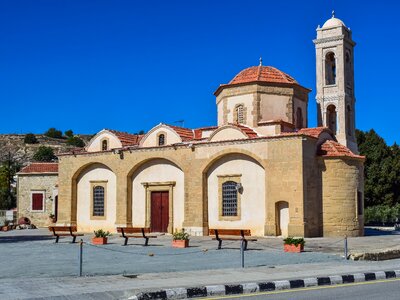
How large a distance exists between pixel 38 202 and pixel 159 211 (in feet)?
42.4

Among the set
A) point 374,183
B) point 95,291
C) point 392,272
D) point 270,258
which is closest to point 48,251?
point 270,258

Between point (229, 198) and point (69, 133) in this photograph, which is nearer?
point (229, 198)

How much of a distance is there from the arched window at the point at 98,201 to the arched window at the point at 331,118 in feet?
49.4

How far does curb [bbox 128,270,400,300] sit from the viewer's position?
9641 millimetres

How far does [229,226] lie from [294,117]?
23.9 feet

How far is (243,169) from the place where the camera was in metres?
26.7

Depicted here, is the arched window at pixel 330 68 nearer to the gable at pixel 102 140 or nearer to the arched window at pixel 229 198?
the arched window at pixel 229 198

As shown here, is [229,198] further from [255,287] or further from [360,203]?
[255,287]

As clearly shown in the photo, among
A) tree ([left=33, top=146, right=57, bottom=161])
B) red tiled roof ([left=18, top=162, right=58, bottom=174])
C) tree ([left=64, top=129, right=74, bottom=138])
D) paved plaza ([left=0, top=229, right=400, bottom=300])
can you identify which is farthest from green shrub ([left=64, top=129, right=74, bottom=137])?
paved plaza ([left=0, top=229, right=400, bottom=300])

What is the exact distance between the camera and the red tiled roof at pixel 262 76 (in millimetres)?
29203

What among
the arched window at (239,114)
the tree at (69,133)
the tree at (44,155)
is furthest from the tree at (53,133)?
the arched window at (239,114)

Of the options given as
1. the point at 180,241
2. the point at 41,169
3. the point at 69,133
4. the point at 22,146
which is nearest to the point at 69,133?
the point at 69,133

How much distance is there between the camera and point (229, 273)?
12.5m

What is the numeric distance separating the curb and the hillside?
278ft
